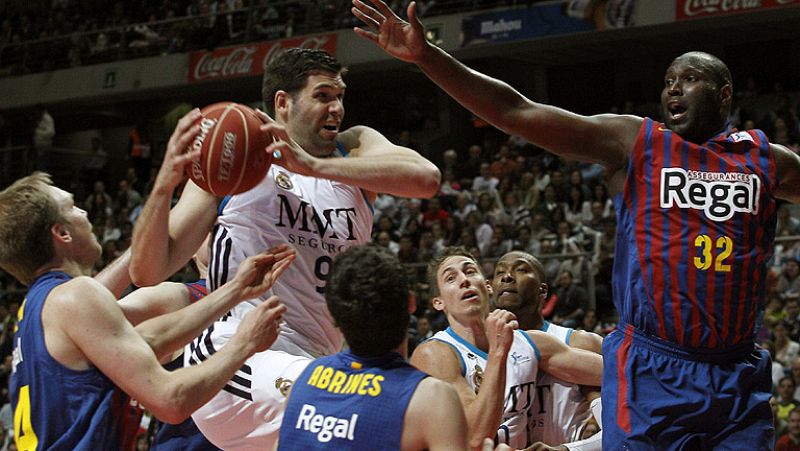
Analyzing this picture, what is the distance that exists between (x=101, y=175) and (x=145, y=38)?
322 centimetres

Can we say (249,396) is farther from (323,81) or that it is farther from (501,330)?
(323,81)

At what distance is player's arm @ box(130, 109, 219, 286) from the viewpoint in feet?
12.4

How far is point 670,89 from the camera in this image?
13.4 feet

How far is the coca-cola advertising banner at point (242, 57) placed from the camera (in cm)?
1938

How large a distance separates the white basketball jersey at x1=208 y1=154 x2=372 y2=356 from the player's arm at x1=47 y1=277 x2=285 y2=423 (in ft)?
2.36

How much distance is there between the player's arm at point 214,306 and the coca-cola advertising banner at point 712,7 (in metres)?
14.0

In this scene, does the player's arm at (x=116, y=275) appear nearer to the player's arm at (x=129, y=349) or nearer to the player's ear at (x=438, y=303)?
the player's arm at (x=129, y=349)

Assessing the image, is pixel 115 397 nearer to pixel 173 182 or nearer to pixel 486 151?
pixel 173 182

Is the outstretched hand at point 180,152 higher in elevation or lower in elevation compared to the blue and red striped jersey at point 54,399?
higher

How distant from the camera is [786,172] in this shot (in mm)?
4152

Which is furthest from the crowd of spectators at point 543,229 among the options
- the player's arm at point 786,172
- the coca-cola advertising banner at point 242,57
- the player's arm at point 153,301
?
the player's arm at point 153,301

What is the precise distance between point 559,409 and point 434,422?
2.74 metres

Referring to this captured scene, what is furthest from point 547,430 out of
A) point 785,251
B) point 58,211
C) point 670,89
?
point 785,251

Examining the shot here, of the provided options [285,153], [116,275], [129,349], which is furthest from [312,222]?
[129,349]
